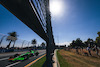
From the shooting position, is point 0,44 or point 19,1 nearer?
point 19,1

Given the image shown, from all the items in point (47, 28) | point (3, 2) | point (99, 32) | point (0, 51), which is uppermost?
point (99, 32)

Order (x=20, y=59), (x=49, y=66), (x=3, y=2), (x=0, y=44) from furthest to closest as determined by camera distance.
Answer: (x=0, y=44), (x=20, y=59), (x=49, y=66), (x=3, y=2)

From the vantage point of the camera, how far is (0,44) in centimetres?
1020

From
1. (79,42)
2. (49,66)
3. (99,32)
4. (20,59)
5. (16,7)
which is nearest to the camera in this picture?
(16,7)

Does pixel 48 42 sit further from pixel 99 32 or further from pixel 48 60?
pixel 99 32

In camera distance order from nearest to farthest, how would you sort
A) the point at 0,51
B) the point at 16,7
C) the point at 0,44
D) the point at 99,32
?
the point at 16,7 → the point at 0,44 → the point at 0,51 → the point at 99,32

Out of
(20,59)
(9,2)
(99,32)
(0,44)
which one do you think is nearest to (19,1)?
(9,2)

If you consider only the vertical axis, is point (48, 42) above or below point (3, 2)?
below

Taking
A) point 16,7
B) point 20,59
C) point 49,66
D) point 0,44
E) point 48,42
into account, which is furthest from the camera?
point 0,44

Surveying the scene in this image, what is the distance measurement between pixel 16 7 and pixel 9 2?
0.15 metres

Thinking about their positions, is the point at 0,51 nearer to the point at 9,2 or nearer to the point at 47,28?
the point at 47,28

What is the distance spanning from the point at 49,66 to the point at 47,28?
2.75 m

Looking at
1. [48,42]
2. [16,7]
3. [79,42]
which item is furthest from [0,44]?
[79,42]

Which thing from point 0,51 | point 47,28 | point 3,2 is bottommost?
point 0,51
